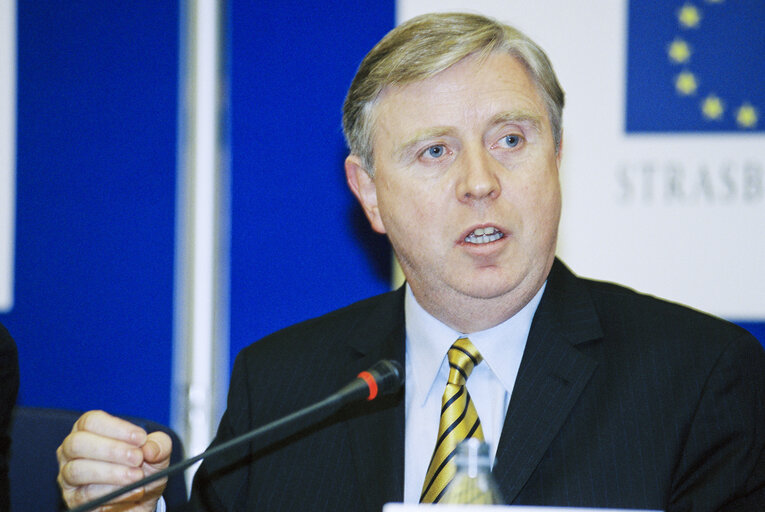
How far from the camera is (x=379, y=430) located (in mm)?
1855

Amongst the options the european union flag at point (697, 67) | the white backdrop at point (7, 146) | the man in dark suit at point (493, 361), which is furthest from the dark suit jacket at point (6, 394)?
the european union flag at point (697, 67)

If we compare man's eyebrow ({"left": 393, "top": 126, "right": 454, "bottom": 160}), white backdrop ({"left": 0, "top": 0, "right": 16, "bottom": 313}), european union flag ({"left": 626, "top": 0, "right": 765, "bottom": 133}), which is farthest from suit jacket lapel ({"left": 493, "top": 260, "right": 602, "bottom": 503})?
white backdrop ({"left": 0, "top": 0, "right": 16, "bottom": 313})

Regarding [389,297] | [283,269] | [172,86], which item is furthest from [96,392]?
[389,297]

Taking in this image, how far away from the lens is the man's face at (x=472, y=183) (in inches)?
70.7

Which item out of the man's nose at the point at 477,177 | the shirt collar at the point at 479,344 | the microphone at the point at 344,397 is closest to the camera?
the microphone at the point at 344,397

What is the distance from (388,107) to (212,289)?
47.2 inches

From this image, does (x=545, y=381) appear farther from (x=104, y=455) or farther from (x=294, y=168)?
(x=294, y=168)

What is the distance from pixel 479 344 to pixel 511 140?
47 cm

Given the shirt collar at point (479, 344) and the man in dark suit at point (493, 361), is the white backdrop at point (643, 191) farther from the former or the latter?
the shirt collar at point (479, 344)

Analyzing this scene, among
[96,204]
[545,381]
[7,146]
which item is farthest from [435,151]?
[7,146]

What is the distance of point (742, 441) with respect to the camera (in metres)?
1.65

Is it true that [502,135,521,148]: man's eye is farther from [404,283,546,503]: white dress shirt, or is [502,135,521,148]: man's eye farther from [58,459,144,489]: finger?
[58,459,144,489]: finger

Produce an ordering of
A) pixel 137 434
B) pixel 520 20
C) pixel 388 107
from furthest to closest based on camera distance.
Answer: pixel 520 20 → pixel 388 107 → pixel 137 434

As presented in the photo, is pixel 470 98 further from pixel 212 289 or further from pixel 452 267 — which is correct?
pixel 212 289
